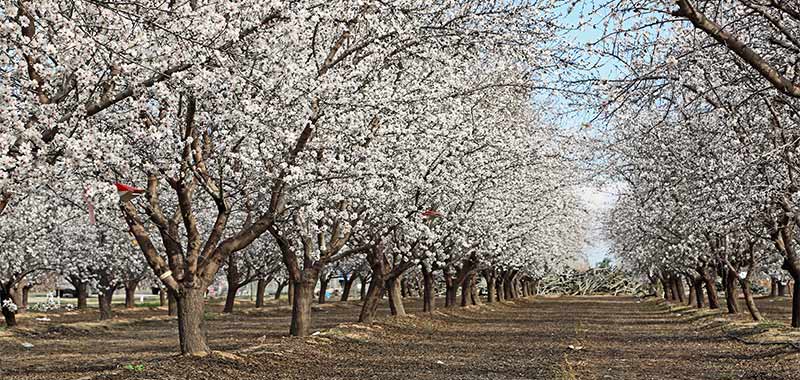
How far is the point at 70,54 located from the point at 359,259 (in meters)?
40.3

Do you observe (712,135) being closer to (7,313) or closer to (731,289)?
(731,289)

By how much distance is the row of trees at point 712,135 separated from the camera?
9383 millimetres

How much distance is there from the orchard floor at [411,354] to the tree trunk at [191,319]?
0.34m

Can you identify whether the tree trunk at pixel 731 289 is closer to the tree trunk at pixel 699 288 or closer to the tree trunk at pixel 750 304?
the tree trunk at pixel 750 304

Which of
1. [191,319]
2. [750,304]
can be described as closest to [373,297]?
[750,304]

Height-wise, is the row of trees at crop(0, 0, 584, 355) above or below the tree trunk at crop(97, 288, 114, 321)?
above

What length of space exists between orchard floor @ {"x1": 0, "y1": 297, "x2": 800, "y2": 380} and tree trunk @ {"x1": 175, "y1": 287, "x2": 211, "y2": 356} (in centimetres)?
34

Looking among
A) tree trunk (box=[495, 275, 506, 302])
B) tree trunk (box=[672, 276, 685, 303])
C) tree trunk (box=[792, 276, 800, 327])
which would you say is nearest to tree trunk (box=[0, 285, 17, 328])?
tree trunk (box=[792, 276, 800, 327])

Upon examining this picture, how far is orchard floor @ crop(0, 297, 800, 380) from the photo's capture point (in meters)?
14.5

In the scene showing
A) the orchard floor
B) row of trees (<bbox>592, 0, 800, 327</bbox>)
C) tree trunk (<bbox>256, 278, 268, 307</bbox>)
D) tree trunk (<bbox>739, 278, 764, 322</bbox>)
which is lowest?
the orchard floor

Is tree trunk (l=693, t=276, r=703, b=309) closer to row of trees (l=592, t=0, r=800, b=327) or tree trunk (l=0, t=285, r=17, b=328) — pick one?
row of trees (l=592, t=0, r=800, b=327)

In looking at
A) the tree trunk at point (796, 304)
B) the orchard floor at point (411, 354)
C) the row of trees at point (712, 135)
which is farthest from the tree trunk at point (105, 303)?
the tree trunk at point (796, 304)

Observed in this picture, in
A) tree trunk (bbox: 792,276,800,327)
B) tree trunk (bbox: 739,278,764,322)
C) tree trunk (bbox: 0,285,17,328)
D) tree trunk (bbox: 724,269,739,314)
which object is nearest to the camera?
tree trunk (bbox: 792,276,800,327)

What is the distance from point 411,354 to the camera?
18.8 meters
